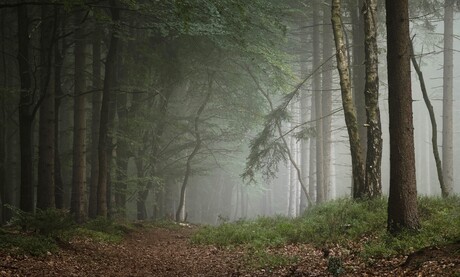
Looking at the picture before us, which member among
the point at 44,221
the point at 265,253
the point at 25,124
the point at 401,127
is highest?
the point at 25,124

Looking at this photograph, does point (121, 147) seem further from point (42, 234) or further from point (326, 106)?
point (326, 106)

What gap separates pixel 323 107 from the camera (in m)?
22.8

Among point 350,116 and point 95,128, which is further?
point 95,128

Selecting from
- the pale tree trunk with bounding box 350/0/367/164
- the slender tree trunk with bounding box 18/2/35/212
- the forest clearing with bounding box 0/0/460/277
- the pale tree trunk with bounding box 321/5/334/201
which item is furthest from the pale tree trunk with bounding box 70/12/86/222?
the pale tree trunk with bounding box 321/5/334/201

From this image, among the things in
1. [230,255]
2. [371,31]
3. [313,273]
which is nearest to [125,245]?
[230,255]

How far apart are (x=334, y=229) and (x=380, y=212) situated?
4.03ft

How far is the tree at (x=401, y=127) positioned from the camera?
847cm

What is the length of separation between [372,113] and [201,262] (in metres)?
6.00

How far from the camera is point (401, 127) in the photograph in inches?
334

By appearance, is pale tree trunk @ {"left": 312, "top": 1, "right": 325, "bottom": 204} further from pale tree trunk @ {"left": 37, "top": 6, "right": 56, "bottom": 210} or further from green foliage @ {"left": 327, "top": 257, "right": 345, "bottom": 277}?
green foliage @ {"left": 327, "top": 257, "right": 345, "bottom": 277}

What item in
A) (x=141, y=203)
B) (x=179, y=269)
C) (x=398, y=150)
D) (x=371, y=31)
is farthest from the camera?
(x=141, y=203)

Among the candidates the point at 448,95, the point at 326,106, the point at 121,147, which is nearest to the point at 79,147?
the point at 121,147

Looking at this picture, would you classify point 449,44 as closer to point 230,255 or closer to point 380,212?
point 380,212

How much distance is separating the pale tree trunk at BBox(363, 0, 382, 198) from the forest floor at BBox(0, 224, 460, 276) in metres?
Result: 2.86
